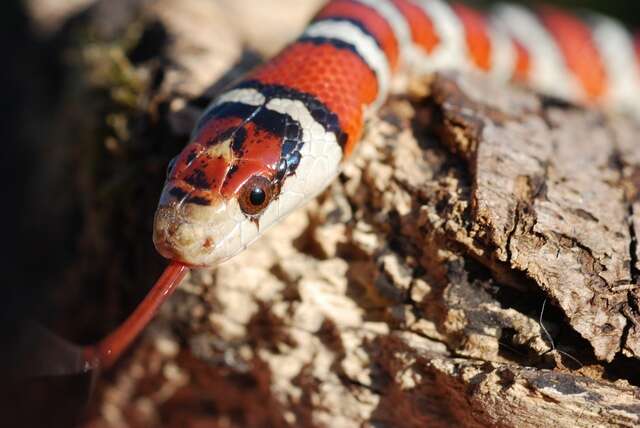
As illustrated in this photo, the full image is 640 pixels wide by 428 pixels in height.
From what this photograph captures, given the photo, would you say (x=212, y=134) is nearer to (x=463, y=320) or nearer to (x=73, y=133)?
(x=463, y=320)

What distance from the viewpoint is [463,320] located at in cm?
243

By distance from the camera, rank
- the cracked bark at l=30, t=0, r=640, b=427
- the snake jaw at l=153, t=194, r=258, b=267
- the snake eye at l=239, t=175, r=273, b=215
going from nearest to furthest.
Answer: the cracked bark at l=30, t=0, r=640, b=427, the snake jaw at l=153, t=194, r=258, b=267, the snake eye at l=239, t=175, r=273, b=215

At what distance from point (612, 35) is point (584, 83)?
1.82ft

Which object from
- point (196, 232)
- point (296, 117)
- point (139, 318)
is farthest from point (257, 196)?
point (139, 318)

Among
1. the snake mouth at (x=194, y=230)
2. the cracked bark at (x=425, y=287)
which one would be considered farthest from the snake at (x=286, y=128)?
the cracked bark at (x=425, y=287)

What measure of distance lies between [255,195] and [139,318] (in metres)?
0.64

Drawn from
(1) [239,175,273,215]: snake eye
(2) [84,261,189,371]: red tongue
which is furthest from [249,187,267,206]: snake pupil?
(2) [84,261,189,371]: red tongue

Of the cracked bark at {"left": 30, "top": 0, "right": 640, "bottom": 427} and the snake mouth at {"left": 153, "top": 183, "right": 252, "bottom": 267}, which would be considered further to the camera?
the snake mouth at {"left": 153, "top": 183, "right": 252, "bottom": 267}

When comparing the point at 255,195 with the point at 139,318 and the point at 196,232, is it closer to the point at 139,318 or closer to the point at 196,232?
the point at 196,232

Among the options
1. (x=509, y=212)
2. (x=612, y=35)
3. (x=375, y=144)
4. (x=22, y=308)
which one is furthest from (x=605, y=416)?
(x=612, y=35)

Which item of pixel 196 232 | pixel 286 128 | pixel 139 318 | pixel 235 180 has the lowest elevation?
pixel 139 318

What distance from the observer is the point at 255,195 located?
8.55 feet

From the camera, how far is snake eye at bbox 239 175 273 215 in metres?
2.59

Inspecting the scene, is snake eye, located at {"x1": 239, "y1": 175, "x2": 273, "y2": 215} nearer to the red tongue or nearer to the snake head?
the snake head
